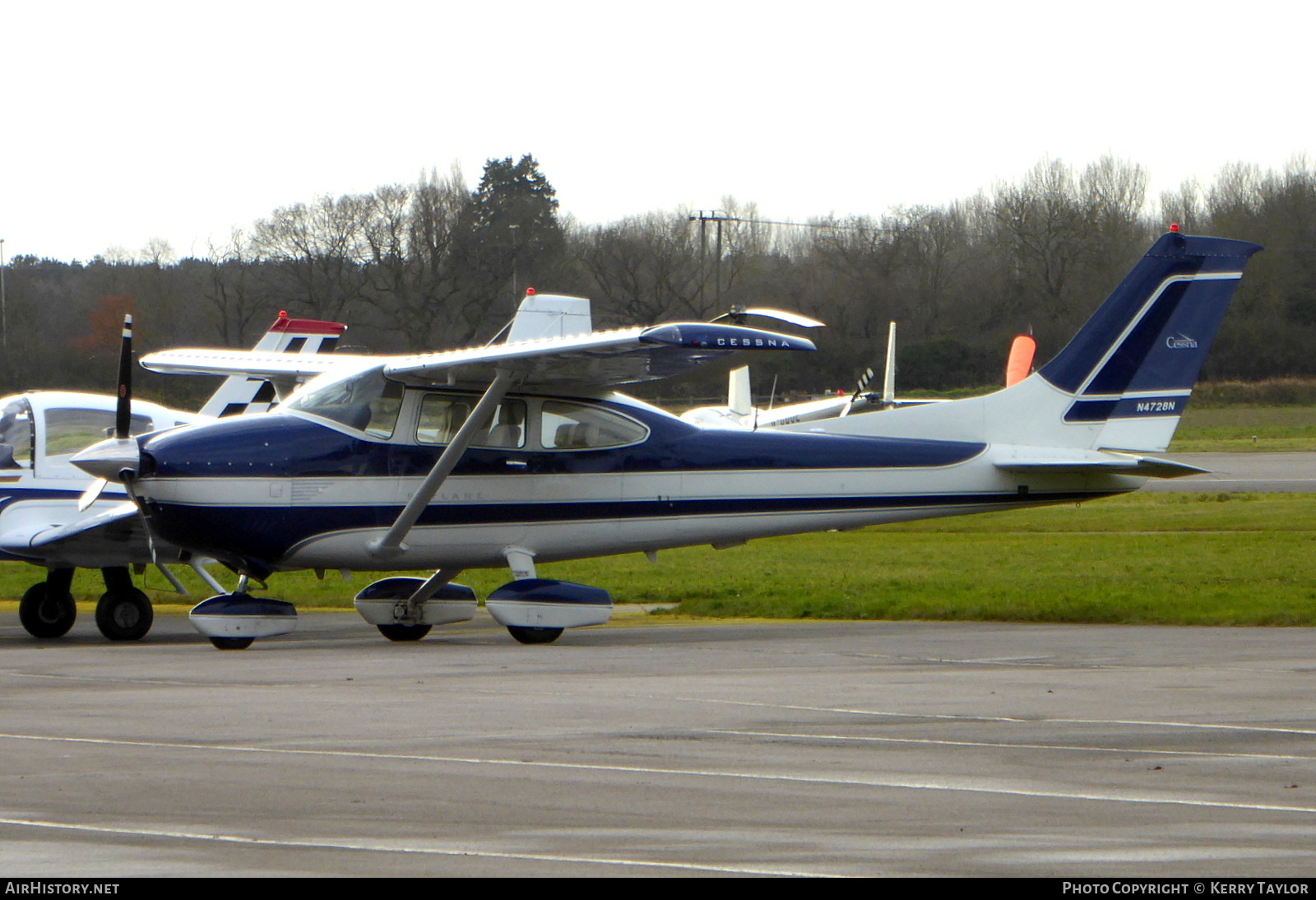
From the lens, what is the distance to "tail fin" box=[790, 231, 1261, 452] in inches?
567

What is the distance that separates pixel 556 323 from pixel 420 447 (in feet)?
6.85

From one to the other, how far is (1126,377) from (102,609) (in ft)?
33.9

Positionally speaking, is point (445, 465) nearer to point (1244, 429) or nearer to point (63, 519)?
point (63, 519)

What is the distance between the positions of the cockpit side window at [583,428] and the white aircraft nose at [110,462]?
3.51m

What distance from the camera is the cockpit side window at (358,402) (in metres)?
12.8

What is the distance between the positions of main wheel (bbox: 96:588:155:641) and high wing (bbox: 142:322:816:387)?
131 inches

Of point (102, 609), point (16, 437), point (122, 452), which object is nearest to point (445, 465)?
point (122, 452)

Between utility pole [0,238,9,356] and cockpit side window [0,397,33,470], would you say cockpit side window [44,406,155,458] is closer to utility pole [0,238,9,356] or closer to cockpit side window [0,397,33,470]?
cockpit side window [0,397,33,470]

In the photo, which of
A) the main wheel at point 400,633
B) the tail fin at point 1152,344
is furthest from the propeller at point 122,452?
the tail fin at point 1152,344

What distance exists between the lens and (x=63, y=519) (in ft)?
47.0

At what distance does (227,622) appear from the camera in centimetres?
1225

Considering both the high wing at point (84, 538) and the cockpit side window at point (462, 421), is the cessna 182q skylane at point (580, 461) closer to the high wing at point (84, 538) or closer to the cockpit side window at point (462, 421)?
the cockpit side window at point (462, 421)

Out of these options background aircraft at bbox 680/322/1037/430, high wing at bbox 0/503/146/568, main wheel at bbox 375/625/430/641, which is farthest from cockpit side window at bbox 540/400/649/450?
background aircraft at bbox 680/322/1037/430

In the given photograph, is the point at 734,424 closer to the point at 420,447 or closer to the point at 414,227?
the point at 420,447
